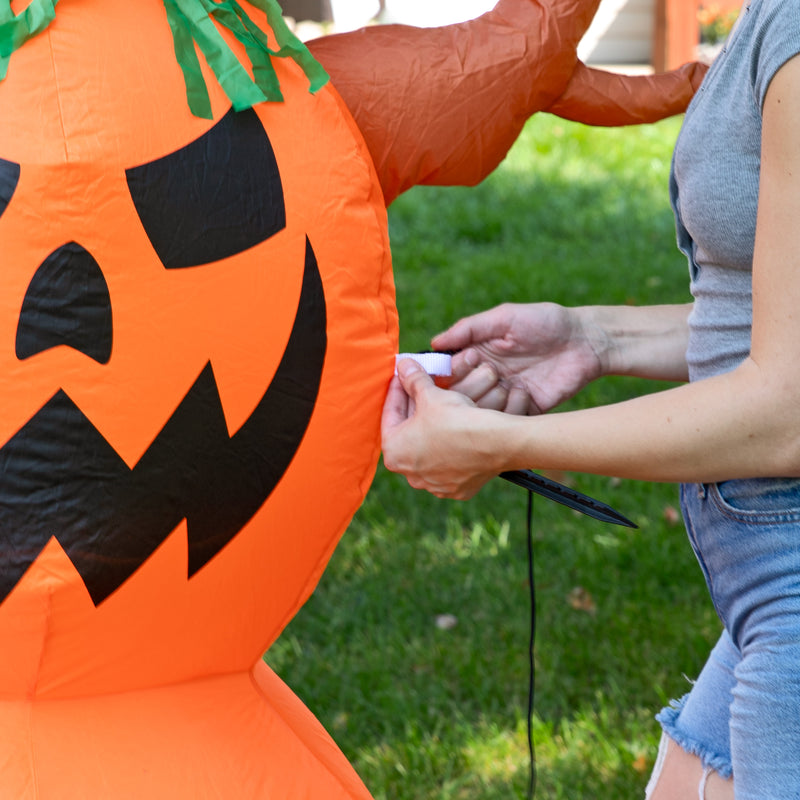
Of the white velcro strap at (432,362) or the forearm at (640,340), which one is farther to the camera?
the forearm at (640,340)

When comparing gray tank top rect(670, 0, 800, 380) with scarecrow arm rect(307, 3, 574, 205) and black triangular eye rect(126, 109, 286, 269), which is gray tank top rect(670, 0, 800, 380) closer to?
scarecrow arm rect(307, 3, 574, 205)

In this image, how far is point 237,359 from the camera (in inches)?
52.0

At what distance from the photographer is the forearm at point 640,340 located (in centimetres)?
175

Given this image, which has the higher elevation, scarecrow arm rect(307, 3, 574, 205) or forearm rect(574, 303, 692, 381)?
scarecrow arm rect(307, 3, 574, 205)

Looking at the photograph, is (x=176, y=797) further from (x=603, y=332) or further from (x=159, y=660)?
(x=603, y=332)

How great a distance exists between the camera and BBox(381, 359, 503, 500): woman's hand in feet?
4.48

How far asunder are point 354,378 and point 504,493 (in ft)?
7.46

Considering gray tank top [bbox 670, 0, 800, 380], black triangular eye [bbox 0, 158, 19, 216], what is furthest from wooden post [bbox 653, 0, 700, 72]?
black triangular eye [bbox 0, 158, 19, 216]

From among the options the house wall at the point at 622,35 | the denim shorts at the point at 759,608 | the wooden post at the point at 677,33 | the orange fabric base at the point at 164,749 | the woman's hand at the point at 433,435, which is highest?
the woman's hand at the point at 433,435

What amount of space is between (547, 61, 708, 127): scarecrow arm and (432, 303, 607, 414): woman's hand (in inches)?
11.4

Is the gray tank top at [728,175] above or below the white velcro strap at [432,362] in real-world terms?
above

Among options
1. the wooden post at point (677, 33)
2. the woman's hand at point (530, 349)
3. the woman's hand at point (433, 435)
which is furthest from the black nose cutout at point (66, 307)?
the wooden post at point (677, 33)

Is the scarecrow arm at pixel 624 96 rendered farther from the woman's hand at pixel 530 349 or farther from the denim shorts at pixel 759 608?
the denim shorts at pixel 759 608

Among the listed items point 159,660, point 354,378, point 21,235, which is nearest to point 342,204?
point 354,378
